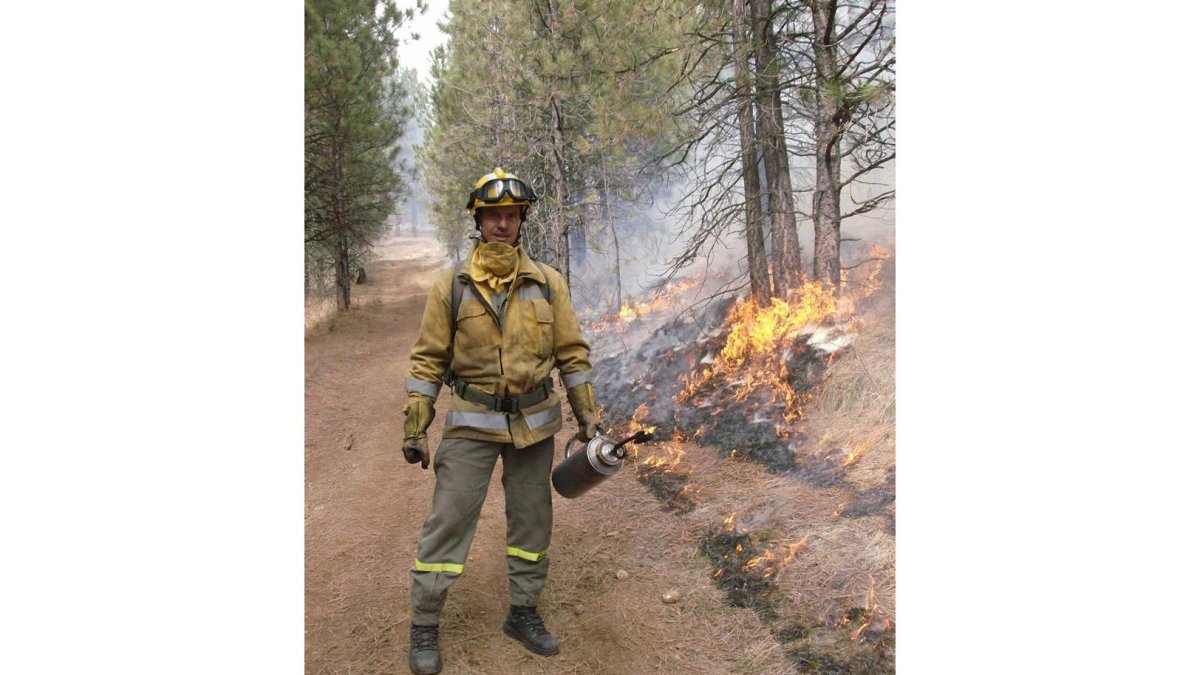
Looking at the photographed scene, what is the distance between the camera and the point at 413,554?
3.92 metres

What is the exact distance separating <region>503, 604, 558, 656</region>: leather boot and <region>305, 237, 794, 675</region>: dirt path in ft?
0.14

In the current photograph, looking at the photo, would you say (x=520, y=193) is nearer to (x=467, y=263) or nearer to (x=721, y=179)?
(x=467, y=263)

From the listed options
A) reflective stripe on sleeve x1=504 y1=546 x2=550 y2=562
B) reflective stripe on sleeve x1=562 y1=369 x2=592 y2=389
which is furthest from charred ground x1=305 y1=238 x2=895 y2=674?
reflective stripe on sleeve x1=562 y1=369 x2=592 y2=389

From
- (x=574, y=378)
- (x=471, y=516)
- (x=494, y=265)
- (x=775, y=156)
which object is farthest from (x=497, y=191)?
(x=775, y=156)

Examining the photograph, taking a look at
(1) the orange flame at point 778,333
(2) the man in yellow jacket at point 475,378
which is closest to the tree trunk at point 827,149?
(1) the orange flame at point 778,333

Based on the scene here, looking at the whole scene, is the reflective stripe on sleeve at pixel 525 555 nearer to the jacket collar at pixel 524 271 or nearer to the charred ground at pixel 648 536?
the charred ground at pixel 648 536

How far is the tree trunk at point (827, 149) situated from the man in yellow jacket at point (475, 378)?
2.02m

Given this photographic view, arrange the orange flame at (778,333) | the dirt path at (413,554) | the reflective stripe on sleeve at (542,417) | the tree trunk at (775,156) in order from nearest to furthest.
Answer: the reflective stripe on sleeve at (542,417) < the dirt path at (413,554) < the orange flame at (778,333) < the tree trunk at (775,156)

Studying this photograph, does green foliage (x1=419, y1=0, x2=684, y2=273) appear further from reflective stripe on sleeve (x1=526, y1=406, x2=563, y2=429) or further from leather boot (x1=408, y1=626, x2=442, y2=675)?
leather boot (x1=408, y1=626, x2=442, y2=675)

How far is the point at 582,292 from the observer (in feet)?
18.6

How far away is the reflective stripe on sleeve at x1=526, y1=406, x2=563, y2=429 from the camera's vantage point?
10.6 ft

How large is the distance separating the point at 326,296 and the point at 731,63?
3131mm

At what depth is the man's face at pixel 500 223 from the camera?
10.2 ft

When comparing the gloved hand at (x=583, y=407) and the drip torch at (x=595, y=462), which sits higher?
the gloved hand at (x=583, y=407)
